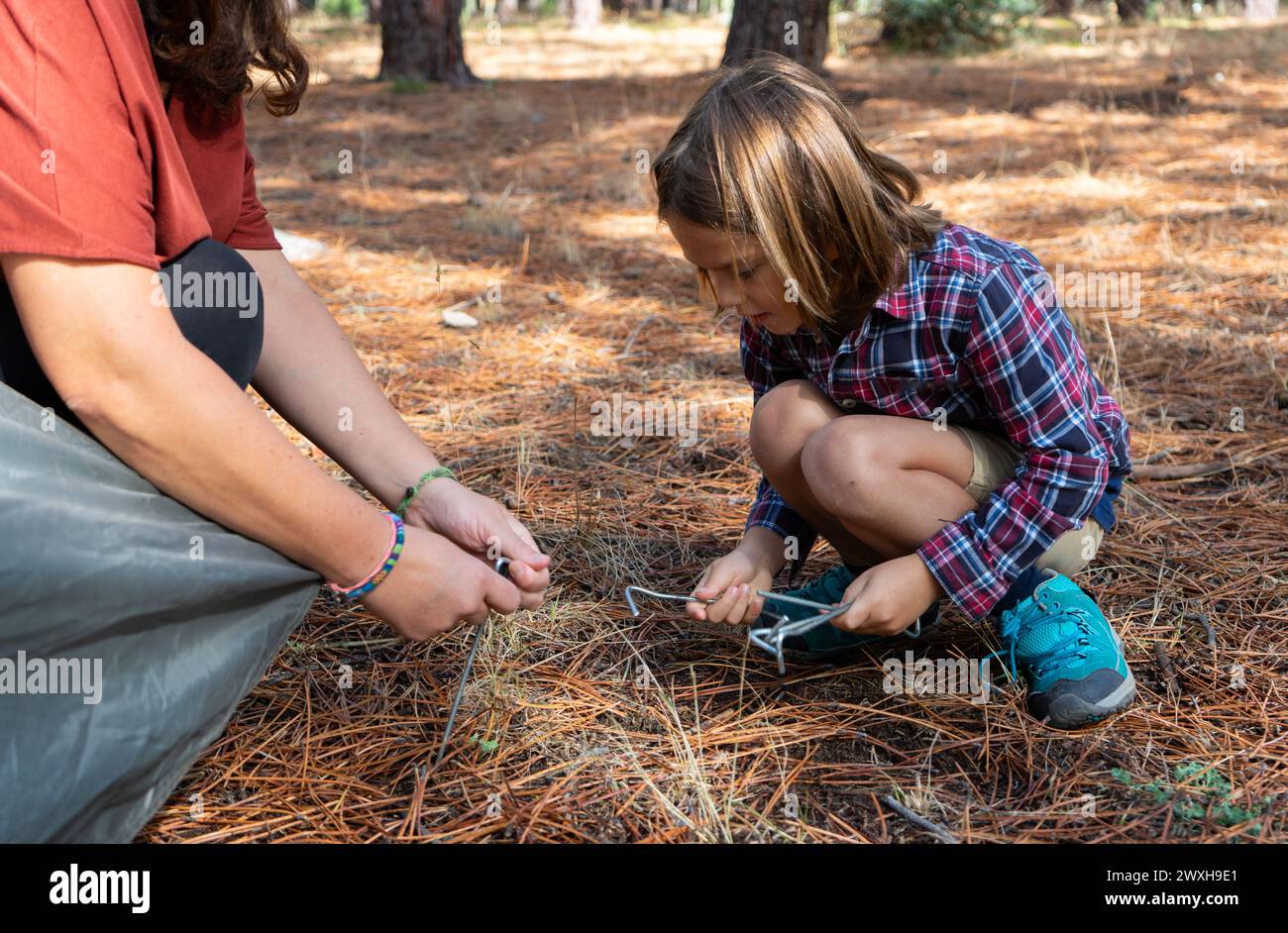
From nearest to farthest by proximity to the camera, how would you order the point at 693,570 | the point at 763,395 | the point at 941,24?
1. the point at 763,395
2. the point at 693,570
3. the point at 941,24

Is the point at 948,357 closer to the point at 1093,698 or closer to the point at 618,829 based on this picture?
the point at 1093,698

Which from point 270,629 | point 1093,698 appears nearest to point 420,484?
point 270,629

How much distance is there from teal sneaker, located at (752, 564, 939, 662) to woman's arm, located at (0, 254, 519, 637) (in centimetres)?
63

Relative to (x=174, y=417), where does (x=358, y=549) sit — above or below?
below

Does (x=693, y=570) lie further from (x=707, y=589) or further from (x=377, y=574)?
(x=377, y=574)

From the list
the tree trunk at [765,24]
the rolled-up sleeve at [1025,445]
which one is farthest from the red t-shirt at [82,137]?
the tree trunk at [765,24]

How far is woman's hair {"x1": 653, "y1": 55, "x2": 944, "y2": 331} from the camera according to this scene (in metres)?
1.47

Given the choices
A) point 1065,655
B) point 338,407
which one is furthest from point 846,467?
point 338,407

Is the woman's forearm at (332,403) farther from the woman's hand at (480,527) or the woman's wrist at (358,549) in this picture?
the woman's wrist at (358,549)

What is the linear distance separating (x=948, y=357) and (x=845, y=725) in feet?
1.82

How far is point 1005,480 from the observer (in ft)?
5.57

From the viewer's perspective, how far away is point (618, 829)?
1.35 meters

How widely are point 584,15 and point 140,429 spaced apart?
50.9 feet

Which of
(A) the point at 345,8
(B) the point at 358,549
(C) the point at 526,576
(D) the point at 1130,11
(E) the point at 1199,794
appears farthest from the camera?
(A) the point at 345,8
